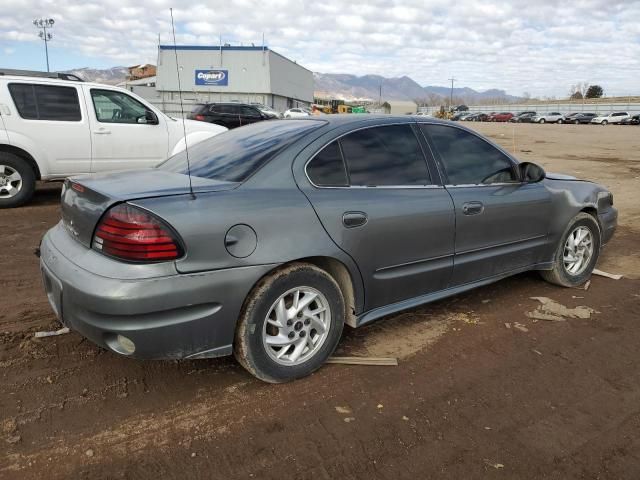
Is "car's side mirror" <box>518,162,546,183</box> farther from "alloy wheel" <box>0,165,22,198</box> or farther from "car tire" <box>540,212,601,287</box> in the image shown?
"alloy wheel" <box>0,165,22,198</box>

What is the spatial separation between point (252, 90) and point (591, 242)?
179ft

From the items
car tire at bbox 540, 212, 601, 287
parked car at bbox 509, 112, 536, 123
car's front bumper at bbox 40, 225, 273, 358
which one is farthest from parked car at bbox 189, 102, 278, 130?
parked car at bbox 509, 112, 536, 123

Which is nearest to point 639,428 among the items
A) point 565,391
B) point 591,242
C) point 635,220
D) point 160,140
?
point 565,391

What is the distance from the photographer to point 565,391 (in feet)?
10.1

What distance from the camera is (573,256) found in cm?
480

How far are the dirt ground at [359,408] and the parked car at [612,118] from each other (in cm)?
6082

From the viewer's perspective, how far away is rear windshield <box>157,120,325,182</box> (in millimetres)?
3111

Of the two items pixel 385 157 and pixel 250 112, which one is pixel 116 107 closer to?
pixel 385 157

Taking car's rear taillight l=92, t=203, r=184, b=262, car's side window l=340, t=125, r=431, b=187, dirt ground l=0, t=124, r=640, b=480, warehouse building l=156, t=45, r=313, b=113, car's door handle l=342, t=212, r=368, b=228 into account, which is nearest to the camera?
dirt ground l=0, t=124, r=640, b=480

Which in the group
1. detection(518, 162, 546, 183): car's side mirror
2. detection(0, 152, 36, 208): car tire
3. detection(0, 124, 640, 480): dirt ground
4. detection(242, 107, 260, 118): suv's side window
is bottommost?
detection(0, 124, 640, 480): dirt ground

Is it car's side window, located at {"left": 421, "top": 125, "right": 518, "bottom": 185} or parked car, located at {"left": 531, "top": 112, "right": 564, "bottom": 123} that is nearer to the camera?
car's side window, located at {"left": 421, "top": 125, "right": 518, "bottom": 185}

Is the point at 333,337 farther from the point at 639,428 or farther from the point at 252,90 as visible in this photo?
the point at 252,90

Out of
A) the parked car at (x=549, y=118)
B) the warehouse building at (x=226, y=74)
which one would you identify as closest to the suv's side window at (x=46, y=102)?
the warehouse building at (x=226, y=74)

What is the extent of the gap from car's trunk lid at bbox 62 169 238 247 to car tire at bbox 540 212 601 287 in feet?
10.5
